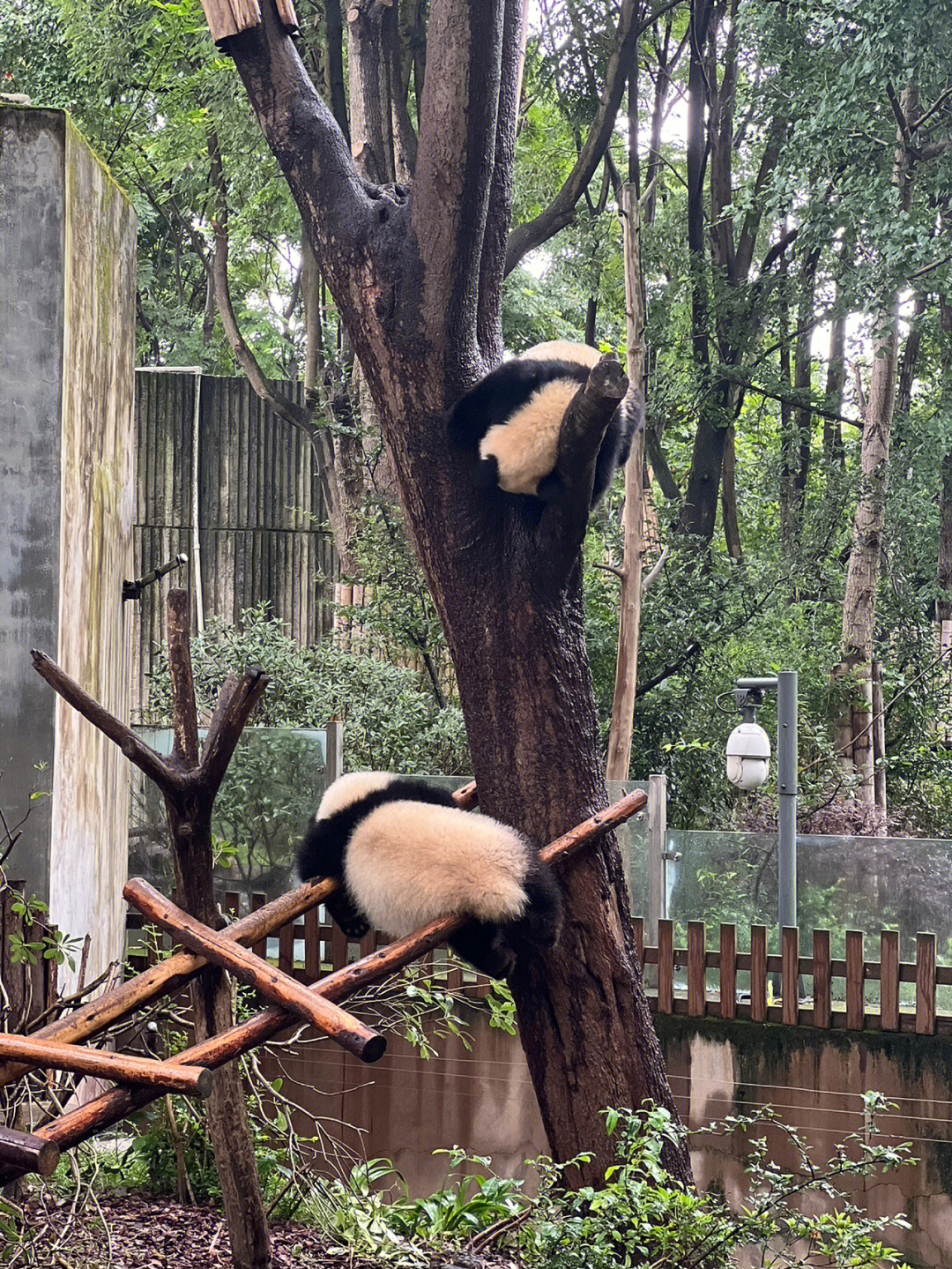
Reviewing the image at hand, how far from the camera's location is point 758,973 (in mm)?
5496

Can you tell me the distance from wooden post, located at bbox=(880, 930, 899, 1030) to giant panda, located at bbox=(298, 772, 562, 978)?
307 cm

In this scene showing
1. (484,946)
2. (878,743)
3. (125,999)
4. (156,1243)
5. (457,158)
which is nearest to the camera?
(125,999)

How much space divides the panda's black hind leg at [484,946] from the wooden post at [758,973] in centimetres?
299

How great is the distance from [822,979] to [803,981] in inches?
10.1

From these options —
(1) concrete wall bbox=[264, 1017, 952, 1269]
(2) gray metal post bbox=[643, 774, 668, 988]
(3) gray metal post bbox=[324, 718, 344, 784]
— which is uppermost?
(3) gray metal post bbox=[324, 718, 344, 784]

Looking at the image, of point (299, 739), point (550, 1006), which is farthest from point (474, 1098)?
point (550, 1006)

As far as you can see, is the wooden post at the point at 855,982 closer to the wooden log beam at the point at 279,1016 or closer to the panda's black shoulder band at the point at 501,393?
the wooden log beam at the point at 279,1016

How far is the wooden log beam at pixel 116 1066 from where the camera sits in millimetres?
2010

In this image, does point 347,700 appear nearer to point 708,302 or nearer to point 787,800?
point 787,800

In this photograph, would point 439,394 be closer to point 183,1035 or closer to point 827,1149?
point 183,1035

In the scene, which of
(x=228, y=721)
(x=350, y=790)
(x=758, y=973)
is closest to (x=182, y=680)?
(x=228, y=721)

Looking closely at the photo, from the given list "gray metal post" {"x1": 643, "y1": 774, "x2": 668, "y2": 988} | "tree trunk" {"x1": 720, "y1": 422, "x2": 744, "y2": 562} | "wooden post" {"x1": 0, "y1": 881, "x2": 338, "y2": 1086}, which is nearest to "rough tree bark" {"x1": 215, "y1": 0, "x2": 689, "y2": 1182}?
"wooden post" {"x1": 0, "y1": 881, "x2": 338, "y2": 1086}

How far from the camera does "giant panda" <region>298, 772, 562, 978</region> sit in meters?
2.65

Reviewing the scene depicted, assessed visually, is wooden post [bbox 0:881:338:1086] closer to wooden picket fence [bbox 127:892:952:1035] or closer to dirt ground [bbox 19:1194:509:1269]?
dirt ground [bbox 19:1194:509:1269]
